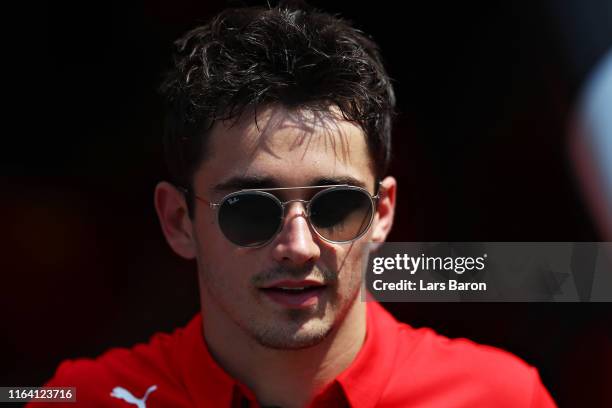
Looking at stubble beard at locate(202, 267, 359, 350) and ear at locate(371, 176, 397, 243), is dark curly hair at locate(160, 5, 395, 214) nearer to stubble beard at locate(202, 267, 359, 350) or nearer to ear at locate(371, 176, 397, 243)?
ear at locate(371, 176, 397, 243)

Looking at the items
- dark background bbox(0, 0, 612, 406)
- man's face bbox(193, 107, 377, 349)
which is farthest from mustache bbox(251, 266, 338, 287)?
dark background bbox(0, 0, 612, 406)

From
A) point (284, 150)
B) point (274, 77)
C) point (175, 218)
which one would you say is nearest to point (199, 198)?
point (175, 218)

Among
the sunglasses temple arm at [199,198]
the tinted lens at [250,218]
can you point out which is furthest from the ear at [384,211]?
the sunglasses temple arm at [199,198]

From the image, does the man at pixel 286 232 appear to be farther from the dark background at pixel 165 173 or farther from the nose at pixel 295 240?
the dark background at pixel 165 173

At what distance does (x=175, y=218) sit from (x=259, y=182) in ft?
1.59

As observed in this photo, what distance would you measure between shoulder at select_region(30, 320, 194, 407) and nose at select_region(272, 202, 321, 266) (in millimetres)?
675

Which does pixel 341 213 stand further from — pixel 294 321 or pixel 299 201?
pixel 294 321

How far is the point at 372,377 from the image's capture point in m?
2.32

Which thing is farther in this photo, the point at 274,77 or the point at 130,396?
the point at 130,396

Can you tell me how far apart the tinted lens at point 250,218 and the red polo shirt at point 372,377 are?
494 mm

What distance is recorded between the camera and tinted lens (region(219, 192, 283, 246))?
6.97ft

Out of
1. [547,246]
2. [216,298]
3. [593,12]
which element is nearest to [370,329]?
[216,298]

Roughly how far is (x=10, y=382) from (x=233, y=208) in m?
2.02

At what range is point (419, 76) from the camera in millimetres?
3516
